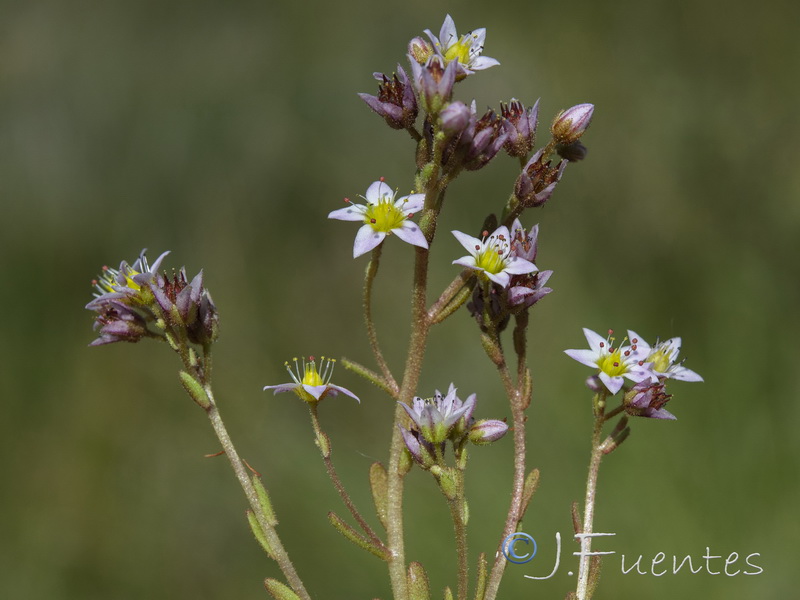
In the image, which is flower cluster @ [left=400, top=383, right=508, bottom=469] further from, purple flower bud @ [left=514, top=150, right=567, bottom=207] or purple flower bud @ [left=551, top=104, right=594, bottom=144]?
purple flower bud @ [left=551, top=104, right=594, bottom=144]

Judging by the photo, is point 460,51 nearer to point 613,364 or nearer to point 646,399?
point 613,364

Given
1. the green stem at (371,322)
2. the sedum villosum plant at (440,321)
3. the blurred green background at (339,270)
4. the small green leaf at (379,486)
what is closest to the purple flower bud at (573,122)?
the sedum villosum plant at (440,321)

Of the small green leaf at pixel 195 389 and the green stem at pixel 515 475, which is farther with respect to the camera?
the small green leaf at pixel 195 389

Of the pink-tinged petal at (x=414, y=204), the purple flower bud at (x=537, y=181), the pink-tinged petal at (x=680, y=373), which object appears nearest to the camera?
the pink-tinged petal at (x=414, y=204)

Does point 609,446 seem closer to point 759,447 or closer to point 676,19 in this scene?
point 759,447

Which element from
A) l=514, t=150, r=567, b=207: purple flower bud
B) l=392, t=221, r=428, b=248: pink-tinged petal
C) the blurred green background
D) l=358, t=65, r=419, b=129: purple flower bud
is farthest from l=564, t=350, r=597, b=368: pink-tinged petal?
the blurred green background

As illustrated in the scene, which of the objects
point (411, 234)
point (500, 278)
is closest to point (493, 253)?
point (500, 278)

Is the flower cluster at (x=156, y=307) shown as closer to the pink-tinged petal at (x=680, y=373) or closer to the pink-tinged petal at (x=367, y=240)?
the pink-tinged petal at (x=367, y=240)

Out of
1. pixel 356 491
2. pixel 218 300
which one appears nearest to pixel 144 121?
pixel 218 300
